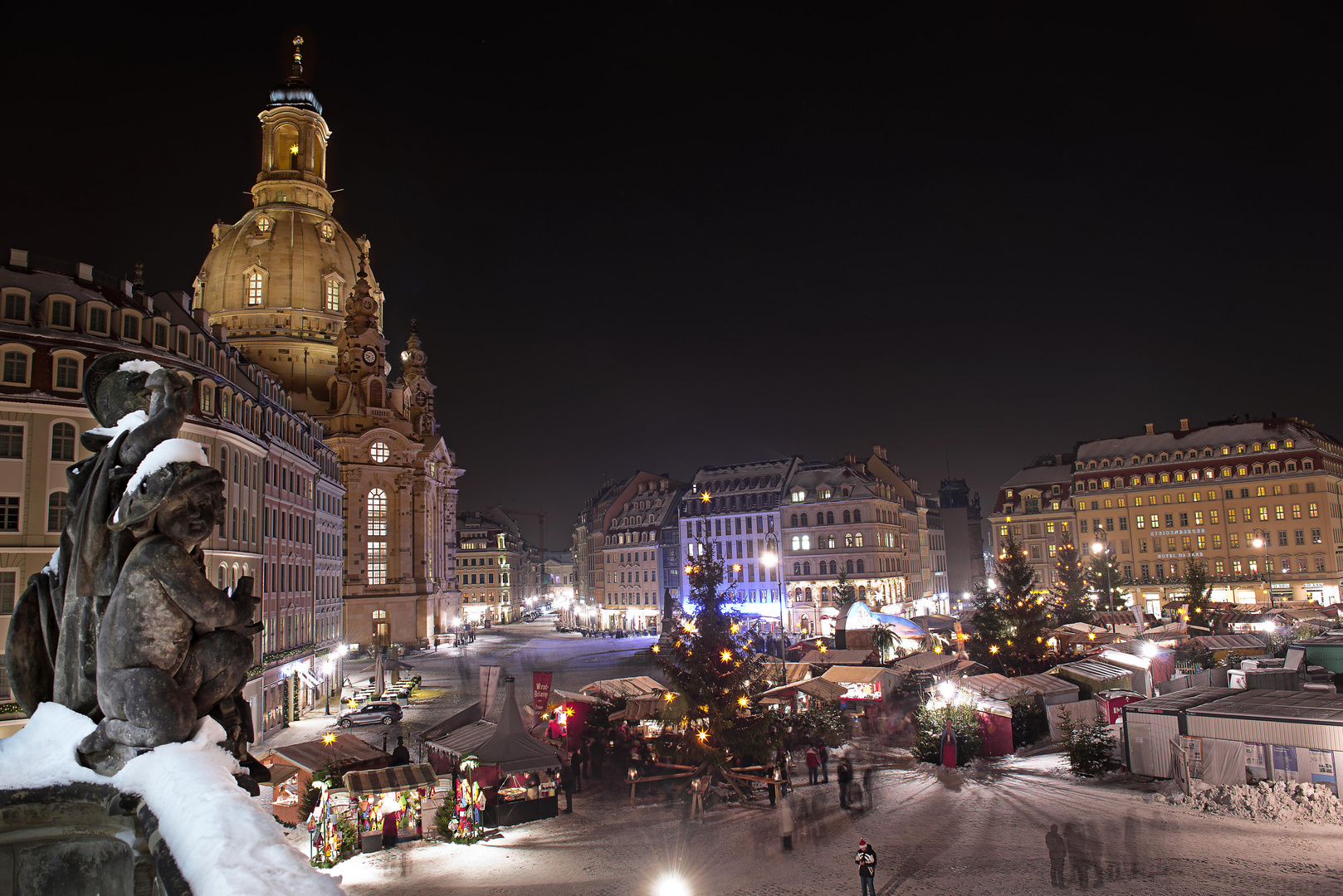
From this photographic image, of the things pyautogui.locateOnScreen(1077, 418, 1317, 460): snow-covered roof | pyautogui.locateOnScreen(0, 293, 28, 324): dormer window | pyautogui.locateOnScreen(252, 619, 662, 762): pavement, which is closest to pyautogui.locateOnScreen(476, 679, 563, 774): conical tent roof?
pyautogui.locateOnScreen(252, 619, 662, 762): pavement

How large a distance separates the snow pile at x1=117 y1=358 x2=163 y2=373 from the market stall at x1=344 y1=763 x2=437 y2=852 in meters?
15.8

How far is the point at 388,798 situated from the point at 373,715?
17595 mm

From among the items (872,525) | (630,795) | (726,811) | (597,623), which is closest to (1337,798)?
(726,811)

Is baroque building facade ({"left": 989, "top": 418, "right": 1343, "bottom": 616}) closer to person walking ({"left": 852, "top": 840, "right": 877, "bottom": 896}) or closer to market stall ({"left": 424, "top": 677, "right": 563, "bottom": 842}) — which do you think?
market stall ({"left": 424, "top": 677, "right": 563, "bottom": 842})

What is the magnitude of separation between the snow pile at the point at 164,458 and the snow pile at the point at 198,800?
4.36 ft

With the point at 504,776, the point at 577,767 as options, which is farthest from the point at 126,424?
the point at 577,767

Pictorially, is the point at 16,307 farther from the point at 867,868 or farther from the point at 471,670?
the point at 471,670

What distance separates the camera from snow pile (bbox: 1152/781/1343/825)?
1942 centimetres

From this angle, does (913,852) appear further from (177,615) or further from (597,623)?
(597,623)

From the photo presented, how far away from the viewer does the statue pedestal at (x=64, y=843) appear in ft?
14.2

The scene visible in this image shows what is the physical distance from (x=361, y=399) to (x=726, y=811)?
6347cm

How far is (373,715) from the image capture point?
35500 millimetres

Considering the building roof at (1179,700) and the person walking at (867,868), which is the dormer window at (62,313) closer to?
the person walking at (867,868)

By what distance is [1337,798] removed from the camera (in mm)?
19688
